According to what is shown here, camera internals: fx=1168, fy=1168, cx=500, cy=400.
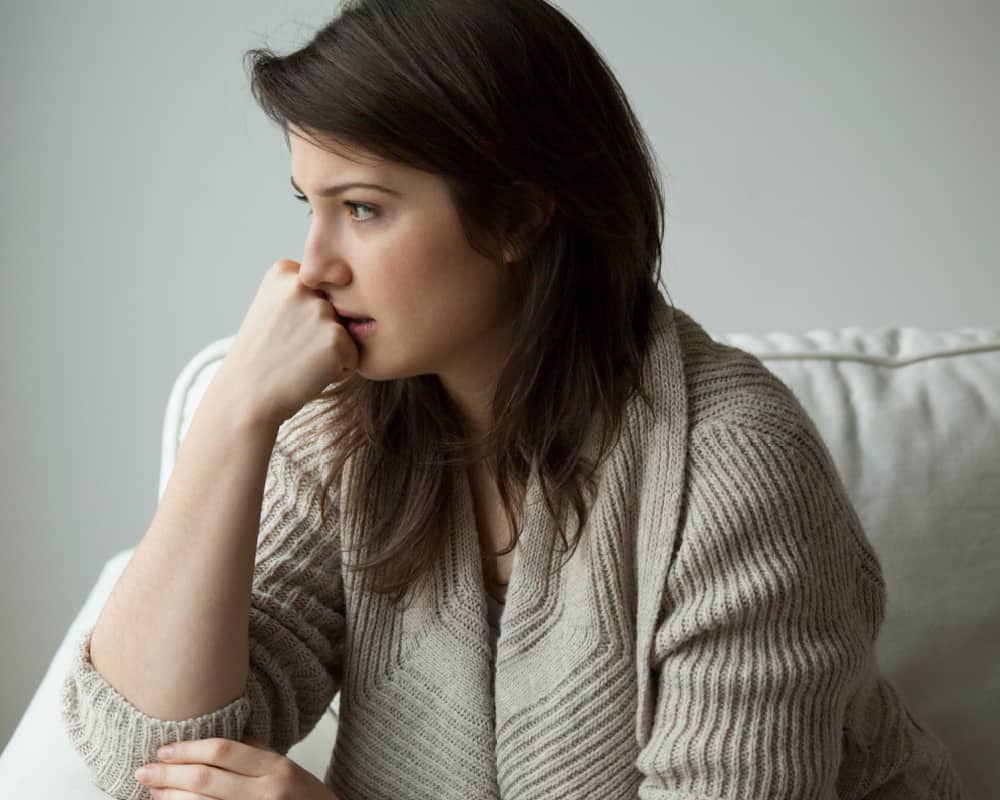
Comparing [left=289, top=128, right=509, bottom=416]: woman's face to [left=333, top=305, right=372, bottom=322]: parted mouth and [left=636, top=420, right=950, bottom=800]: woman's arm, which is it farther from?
[left=636, top=420, right=950, bottom=800]: woman's arm

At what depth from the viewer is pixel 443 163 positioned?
0.95 meters

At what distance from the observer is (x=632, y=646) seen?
42.3 inches

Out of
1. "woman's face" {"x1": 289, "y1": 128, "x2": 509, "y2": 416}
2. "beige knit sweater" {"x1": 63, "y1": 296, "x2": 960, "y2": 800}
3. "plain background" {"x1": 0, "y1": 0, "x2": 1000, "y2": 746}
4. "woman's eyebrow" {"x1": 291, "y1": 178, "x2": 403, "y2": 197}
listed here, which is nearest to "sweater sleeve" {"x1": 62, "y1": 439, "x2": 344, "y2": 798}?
"beige knit sweater" {"x1": 63, "y1": 296, "x2": 960, "y2": 800}

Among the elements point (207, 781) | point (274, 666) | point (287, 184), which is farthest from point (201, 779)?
point (287, 184)

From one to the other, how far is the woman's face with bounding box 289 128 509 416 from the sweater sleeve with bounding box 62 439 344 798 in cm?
19

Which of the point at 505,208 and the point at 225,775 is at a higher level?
the point at 505,208

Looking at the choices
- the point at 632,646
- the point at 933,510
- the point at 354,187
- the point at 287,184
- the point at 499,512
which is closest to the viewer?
the point at 354,187

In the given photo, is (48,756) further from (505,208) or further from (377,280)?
(505,208)

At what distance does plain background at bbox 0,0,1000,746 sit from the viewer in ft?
5.75

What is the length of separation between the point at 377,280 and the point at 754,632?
1.43 feet

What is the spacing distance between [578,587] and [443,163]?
413 millimetres

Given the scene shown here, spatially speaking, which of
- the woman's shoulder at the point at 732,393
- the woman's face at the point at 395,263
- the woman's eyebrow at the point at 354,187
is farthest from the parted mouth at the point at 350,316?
the woman's shoulder at the point at 732,393

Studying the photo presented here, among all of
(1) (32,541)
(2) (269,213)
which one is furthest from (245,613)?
(1) (32,541)

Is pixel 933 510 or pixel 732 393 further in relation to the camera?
pixel 933 510
